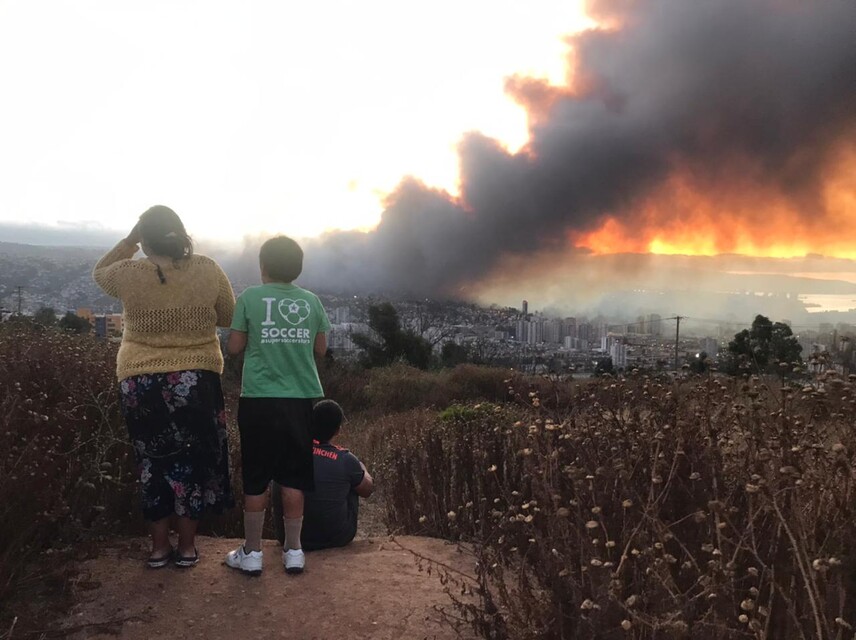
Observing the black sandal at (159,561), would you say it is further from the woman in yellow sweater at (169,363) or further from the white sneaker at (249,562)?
the white sneaker at (249,562)

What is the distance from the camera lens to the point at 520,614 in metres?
2.73

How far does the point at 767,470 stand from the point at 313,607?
2090 millimetres

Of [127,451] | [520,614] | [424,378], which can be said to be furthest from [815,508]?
[424,378]

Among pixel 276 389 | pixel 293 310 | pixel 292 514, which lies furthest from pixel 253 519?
pixel 293 310

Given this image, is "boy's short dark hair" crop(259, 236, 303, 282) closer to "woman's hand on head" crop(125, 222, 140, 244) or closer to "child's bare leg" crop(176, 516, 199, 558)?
"woman's hand on head" crop(125, 222, 140, 244)

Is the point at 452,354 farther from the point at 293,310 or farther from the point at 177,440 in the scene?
the point at 177,440

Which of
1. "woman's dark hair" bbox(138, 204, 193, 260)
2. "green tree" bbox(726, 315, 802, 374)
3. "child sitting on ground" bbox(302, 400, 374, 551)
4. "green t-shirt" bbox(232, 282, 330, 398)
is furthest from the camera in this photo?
"child sitting on ground" bbox(302, 400, 374, 551)

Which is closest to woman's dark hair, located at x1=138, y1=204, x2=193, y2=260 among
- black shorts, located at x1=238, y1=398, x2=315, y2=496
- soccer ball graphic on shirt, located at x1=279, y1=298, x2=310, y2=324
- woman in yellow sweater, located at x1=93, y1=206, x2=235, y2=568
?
woman in yellow sweater, located at x1=93, y1=206, x2=235, y2=568

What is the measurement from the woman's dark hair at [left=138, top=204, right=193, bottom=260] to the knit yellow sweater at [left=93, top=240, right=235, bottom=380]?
0.08 metres

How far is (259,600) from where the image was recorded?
3.17 m

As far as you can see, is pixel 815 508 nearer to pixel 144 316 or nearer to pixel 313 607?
pixel 313 607

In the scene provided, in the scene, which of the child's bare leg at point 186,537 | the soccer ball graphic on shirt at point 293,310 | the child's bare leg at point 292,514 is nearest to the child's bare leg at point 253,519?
the child's bare leg at point 292,514

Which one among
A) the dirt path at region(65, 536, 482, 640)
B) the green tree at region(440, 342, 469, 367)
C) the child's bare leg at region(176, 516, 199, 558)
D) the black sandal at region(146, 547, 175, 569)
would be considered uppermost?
the child's bare leg at region(176, 516, 199, 558)

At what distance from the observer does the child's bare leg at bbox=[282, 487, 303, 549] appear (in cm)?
347
